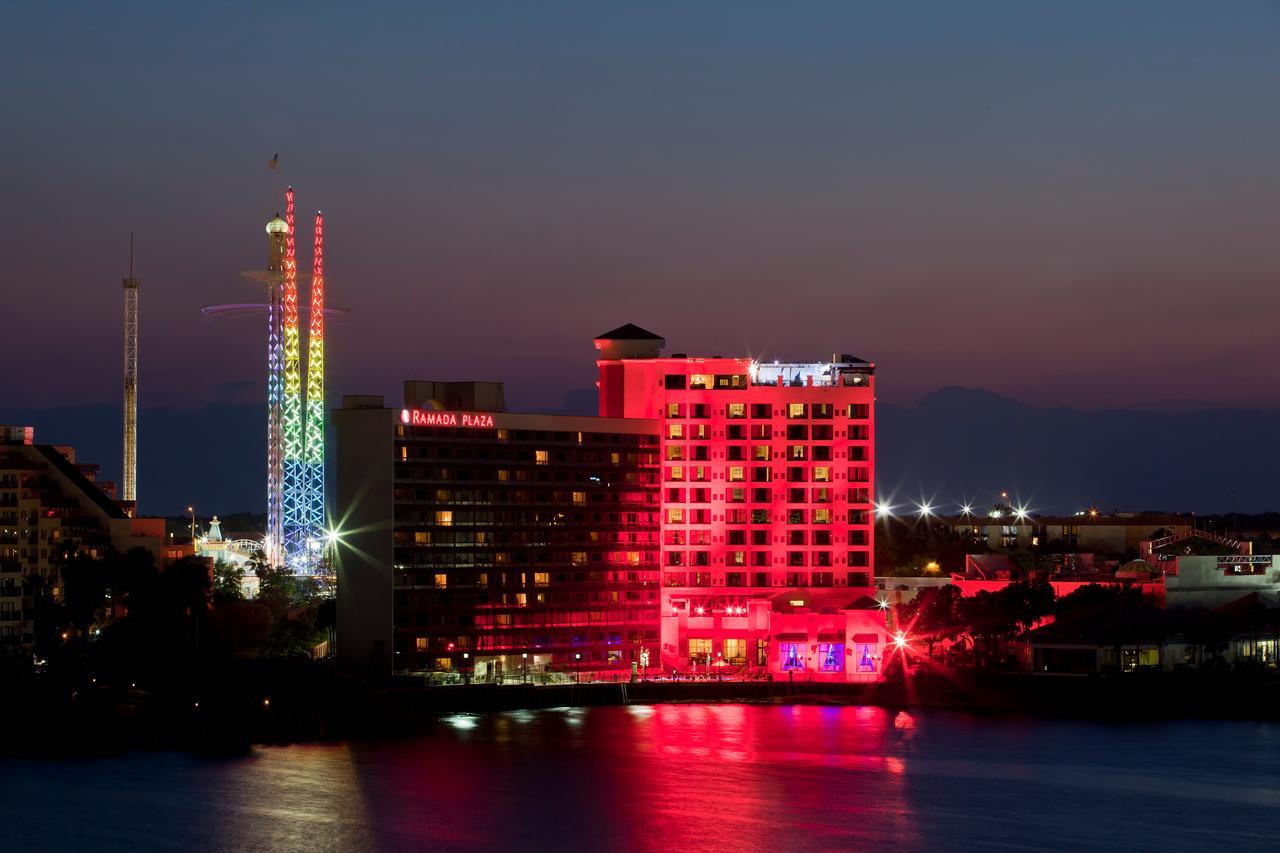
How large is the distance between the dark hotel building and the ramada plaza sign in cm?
8

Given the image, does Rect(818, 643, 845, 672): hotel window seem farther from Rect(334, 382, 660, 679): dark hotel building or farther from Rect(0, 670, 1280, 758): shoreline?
Rect(334, 382, 660, 679): dark hotel building

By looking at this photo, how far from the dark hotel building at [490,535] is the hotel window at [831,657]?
10886 mm

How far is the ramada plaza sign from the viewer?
101625mm

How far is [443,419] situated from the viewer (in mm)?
102688

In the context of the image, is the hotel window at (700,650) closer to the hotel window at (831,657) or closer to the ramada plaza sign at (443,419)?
the hotel window at (831,657)

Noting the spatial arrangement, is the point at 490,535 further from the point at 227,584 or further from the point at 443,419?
the point at 227,584

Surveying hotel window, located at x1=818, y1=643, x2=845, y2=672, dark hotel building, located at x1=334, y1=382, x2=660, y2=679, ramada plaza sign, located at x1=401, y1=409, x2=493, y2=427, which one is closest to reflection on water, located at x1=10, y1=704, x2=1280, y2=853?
dark hotel building, located at x1=334, y1=382, x2=660, y2=679

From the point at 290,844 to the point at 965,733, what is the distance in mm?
39176

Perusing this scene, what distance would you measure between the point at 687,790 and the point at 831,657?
34.0m

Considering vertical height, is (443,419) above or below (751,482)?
above

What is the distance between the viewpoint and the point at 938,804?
7350 centimetres

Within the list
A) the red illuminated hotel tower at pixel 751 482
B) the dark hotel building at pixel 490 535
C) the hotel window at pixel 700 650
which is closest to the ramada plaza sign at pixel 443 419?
the dark hotel building at pixel 490 535

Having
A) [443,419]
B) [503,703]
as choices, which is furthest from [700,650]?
[443,419]

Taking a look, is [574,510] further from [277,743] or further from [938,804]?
[938,804]
